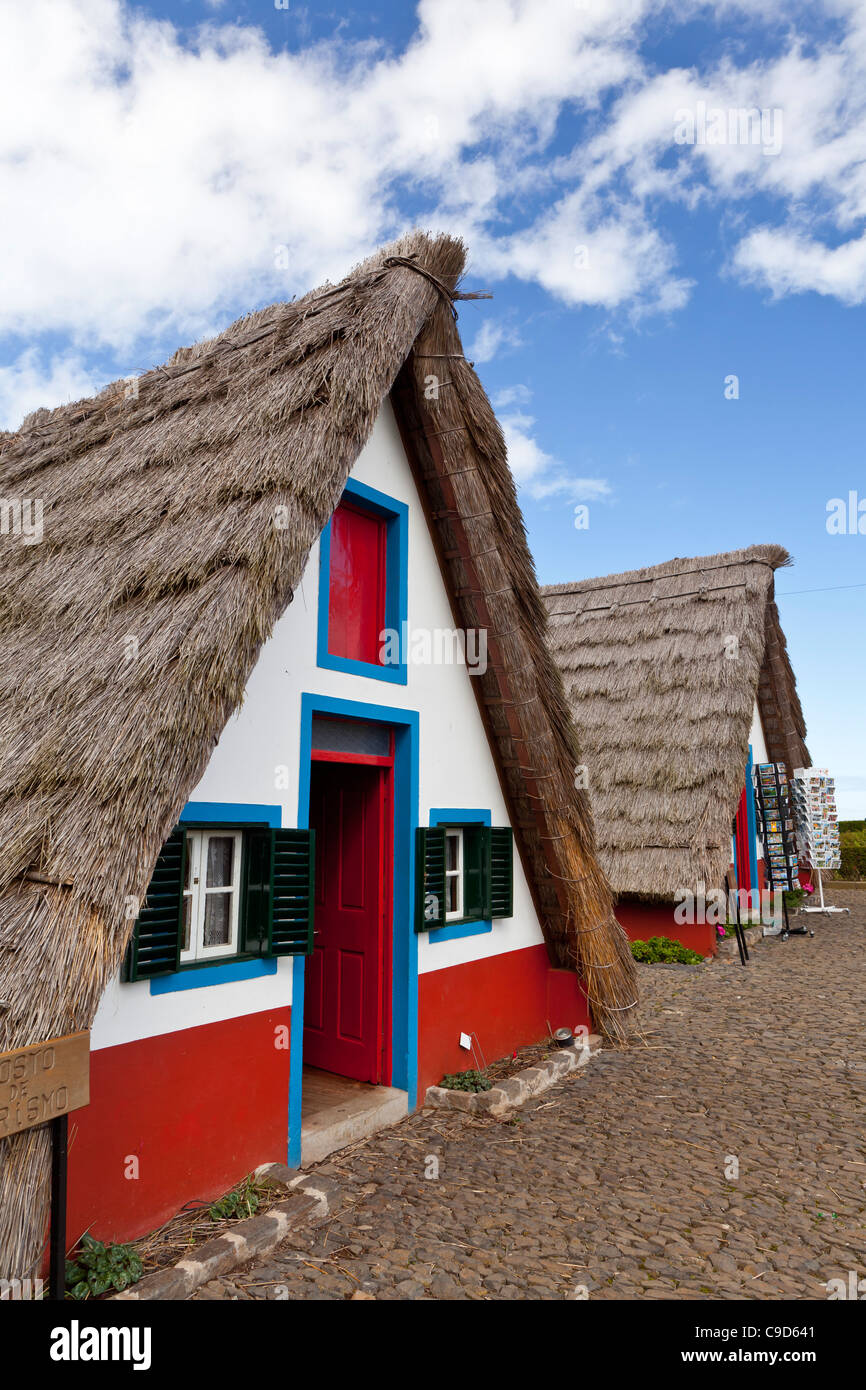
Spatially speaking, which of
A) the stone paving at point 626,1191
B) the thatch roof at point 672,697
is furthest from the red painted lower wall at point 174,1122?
the thatch roof at point 672,697

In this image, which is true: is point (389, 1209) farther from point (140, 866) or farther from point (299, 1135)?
point (140, 866)

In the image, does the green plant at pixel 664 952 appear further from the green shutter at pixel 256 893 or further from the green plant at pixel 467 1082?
the green shutter at pixel 256 893

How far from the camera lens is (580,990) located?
7.61m

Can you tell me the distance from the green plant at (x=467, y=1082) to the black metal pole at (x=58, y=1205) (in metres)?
3.33

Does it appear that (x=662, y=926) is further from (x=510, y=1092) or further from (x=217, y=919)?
(x=217, y=919)

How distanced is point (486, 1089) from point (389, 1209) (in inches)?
68.5

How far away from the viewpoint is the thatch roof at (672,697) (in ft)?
38.5

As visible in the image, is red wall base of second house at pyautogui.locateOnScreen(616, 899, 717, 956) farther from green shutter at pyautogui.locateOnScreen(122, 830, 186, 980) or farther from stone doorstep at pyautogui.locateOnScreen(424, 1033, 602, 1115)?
green shutter at pyautogui.locateOnScreen(122, 830, 186, 980)

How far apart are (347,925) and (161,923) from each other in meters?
2.40

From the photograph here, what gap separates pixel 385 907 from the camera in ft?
20.4

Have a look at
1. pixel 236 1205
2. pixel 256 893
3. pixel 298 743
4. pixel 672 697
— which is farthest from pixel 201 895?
pixel 672 697

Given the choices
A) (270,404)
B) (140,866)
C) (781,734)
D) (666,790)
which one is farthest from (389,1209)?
(781,734)
